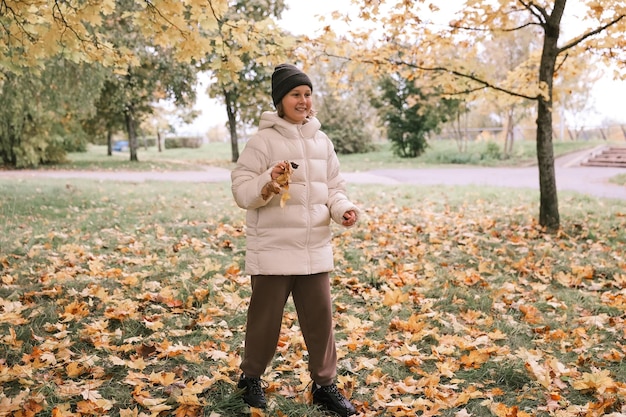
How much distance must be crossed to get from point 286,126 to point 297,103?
0.41 feet

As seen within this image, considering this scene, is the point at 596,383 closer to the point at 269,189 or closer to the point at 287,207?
the point at 287,207

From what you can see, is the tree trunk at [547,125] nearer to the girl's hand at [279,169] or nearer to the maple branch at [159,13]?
the maple branch at [159,13]

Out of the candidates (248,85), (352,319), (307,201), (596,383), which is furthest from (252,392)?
(248,85)

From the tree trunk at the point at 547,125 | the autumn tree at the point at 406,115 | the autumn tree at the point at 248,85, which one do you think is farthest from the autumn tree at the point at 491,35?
the autumn tree at the point at 406,115

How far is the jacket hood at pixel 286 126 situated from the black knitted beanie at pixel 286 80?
9cm

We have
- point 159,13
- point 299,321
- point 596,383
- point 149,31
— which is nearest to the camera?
point 299,321

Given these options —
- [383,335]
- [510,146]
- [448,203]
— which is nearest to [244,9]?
[510,146]

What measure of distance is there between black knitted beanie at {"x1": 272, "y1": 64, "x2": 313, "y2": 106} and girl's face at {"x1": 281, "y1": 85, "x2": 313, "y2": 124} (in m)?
0.02

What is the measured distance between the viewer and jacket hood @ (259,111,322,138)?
8.47 ft

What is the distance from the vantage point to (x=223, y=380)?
300cm

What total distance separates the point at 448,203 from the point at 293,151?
24.7 ft

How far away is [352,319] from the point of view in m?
3.96

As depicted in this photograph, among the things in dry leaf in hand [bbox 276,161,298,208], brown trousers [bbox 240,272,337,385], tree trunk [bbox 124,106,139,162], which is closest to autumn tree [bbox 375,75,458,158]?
tree trunk [bbox 124,106,139,162]

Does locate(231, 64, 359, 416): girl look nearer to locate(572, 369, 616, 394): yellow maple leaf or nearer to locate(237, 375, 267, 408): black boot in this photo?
locate(237, 375, 267, 408): black boot
